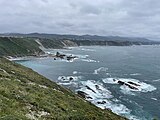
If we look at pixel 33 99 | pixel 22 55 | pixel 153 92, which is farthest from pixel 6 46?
pixel 33 99

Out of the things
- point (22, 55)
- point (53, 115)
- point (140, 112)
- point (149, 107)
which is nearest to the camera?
point (53, 115)

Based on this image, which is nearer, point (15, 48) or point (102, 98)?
point (102, 98)

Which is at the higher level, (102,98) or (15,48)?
(15,48)

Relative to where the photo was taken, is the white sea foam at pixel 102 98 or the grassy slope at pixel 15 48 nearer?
the white sea foam at pixel 102 98

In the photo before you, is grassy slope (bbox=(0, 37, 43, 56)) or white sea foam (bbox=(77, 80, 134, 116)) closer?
white sea foam (bbox=(77, 80, 134, 116))

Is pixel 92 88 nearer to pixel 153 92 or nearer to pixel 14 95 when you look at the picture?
pixel 153 92

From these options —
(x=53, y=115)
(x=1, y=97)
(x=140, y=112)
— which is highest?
(x=1, y=97)

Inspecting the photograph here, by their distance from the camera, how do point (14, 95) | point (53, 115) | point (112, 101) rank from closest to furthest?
1. point (53, 115)
2. point (14, 95)
3. point (112, 101)

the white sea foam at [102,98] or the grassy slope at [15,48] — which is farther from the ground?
the grassy slope at [15,48]

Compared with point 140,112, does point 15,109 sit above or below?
above

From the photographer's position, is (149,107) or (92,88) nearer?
(149,107)

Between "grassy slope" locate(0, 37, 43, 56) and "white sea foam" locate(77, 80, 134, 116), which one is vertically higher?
"grassy slope" locate(0, 37, 43, 56)
